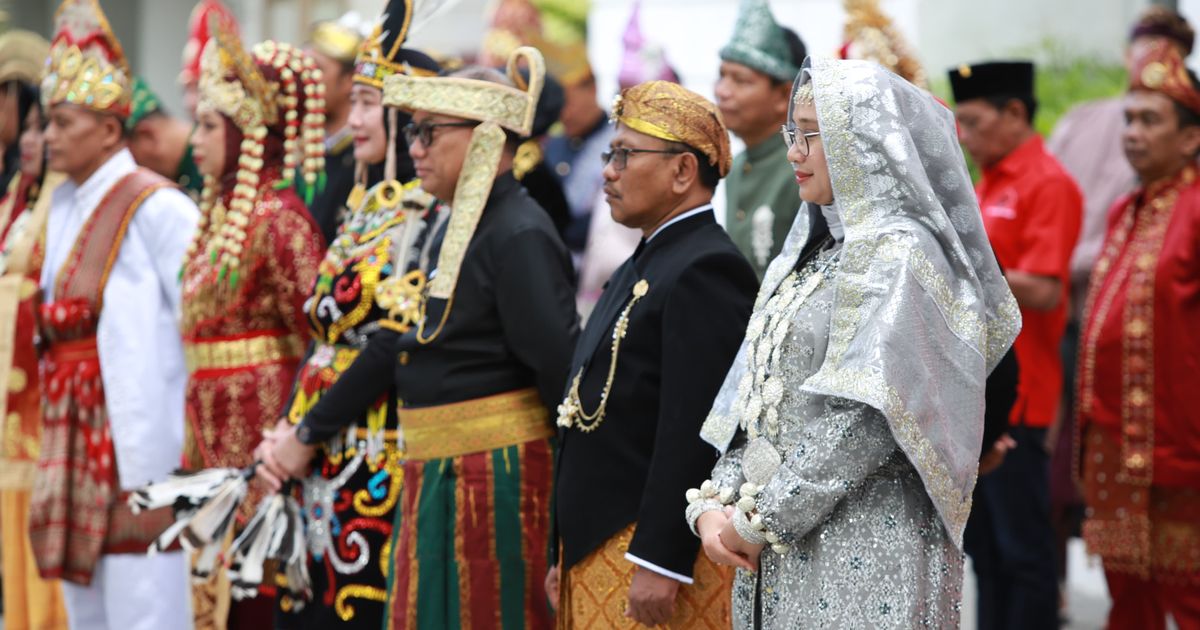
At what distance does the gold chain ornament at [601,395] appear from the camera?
3.98 metres

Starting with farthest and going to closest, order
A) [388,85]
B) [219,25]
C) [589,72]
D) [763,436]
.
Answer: [589,72], [219,25], [388,85], [763,436]

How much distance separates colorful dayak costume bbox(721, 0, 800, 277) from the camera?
5.30 metres

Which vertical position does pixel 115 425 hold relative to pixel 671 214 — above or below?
below

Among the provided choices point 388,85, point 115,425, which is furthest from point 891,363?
point 115,425

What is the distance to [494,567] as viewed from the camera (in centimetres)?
461

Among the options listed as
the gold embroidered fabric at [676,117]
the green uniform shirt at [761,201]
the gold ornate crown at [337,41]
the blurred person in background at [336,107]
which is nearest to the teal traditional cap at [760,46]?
the green uniform shirt at [761,201]

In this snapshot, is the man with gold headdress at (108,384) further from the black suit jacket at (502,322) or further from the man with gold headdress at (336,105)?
the black suit jacket at (502,322)

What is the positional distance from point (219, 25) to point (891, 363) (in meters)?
3.55

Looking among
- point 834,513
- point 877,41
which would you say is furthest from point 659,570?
point 877,41

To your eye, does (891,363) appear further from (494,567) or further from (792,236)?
(494,567)

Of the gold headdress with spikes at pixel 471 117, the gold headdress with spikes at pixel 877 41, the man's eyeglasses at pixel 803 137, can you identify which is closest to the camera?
the man's eyeglasses at pixel 803 137

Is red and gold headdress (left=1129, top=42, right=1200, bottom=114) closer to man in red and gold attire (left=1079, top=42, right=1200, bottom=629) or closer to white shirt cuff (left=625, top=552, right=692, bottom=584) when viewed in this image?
man in red and gold attire (left=1079, top=42, right=1200, bottom=629)

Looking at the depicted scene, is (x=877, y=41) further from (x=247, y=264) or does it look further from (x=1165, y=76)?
(x=247, y=264)

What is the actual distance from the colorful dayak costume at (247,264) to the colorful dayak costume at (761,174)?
4.92 ft
